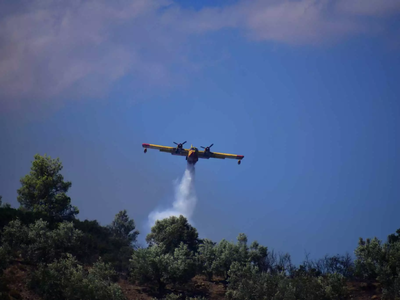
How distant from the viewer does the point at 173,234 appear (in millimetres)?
52688

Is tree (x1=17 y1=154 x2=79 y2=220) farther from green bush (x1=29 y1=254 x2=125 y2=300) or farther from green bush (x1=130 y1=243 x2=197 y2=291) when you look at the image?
green bush (x1=29 y1=254 x2=125 y2=300)

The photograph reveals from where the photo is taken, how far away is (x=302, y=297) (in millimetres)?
35812

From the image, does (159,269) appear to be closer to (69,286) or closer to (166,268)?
(166,268)

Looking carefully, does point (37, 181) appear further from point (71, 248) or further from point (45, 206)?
point (71, 248)

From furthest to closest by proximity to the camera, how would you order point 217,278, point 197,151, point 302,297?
point 197,151 → point 217,278 → point 302,297

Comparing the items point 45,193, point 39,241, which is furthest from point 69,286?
point 45,193

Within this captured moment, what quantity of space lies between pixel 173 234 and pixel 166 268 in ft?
39.0

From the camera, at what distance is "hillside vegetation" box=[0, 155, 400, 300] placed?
111 ft

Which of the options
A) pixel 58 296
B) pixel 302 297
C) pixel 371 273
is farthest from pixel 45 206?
pixel 371 273

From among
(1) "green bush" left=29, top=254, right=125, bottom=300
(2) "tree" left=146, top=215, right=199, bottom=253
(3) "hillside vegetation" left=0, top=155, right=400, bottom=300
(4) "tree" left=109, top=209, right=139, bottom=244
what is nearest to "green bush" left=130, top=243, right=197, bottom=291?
(3) "hillside vegetation" left=0, top=155, right=400, bottom=300

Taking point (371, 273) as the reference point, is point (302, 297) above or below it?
below

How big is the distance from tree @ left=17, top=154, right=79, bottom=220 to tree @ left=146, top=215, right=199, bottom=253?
37.7 feet

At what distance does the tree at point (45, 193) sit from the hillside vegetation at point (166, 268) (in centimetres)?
291

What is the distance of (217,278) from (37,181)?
2790cm
